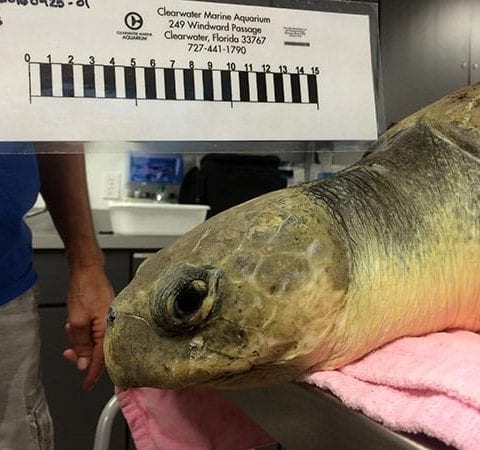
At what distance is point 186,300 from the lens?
1.28 feet

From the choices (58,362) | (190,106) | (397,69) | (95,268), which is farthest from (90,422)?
(397,69)

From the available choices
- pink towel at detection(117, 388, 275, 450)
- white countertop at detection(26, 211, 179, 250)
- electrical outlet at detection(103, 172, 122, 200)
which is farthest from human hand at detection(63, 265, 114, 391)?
electrical outlet at detection(103, 172, 122, 200)

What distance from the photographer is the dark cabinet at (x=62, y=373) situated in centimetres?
167

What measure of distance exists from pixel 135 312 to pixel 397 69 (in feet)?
7.67

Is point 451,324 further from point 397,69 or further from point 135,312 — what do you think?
point 397,69

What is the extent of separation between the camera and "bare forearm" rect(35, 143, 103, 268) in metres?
0.85

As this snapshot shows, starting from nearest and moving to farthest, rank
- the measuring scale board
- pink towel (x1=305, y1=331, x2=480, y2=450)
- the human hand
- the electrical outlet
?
1. pink towel (x1=305, y1=331, x2=480, y2=450)
2. the measuring scale board
3. the human hand
4. the electrical outlet

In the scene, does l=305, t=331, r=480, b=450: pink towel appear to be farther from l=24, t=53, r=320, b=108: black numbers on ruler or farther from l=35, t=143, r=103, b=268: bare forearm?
l=35, t=143, r=103, b=268: bare forearm

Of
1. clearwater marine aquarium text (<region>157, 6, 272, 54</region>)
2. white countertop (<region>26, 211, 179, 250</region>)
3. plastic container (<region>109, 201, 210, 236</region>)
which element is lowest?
white countertop (<region>26, 211, 179, 250</region>)

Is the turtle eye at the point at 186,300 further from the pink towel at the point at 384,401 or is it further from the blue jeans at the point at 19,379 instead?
the blue jeans at the point at 19,379

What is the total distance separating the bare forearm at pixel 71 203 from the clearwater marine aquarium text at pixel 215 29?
34 cm

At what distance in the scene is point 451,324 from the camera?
49 centimetres

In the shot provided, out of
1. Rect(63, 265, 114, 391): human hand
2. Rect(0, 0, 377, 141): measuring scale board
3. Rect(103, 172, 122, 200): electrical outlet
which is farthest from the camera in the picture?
Rect(103, 172, 122, 200): electrical outlet

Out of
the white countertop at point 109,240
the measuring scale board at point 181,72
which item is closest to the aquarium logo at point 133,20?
the measuring scale board at point 181,72
